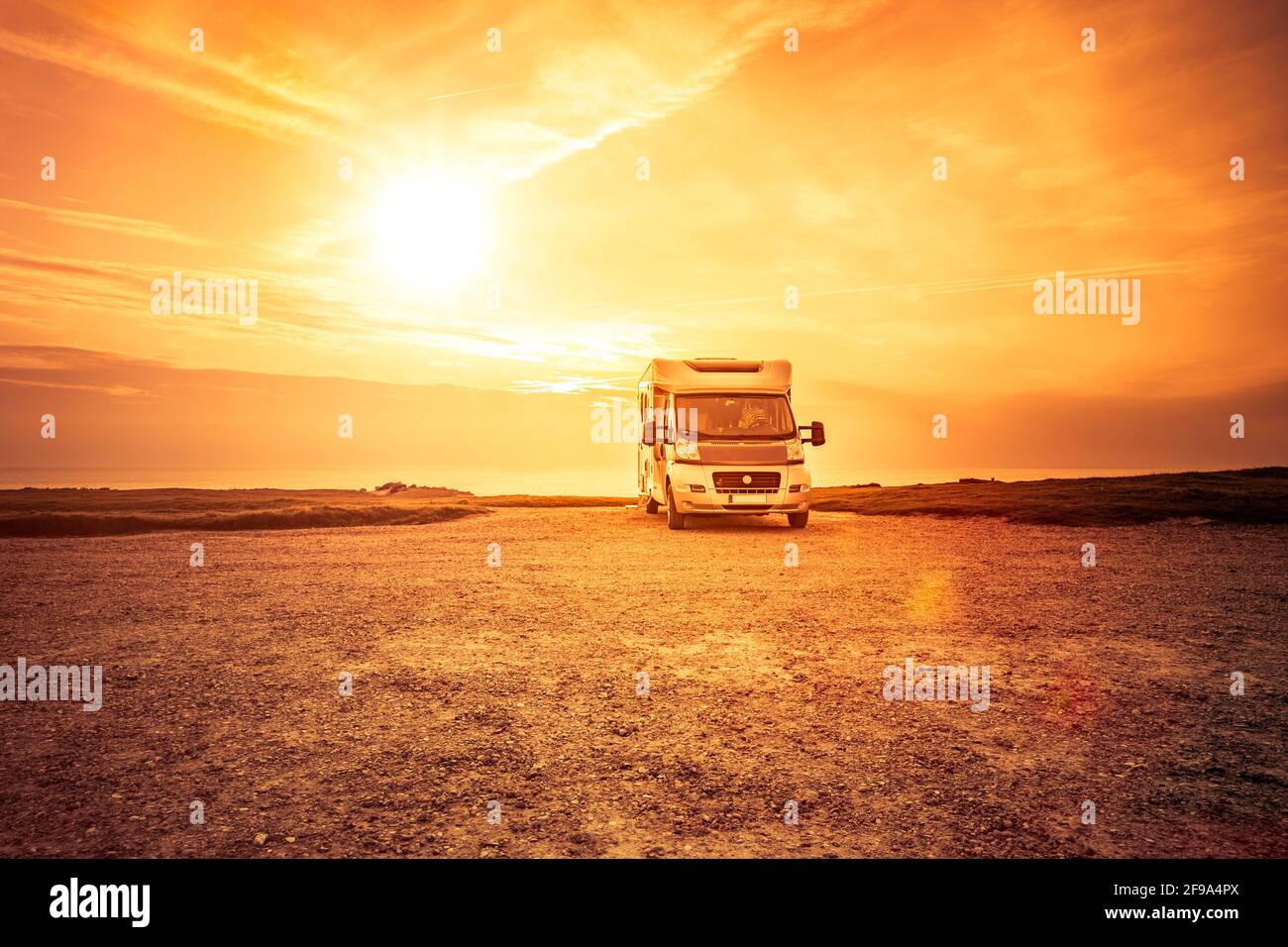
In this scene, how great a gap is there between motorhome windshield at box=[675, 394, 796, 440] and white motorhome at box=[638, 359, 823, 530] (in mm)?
22

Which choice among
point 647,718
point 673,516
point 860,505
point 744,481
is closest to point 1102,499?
point 860,505

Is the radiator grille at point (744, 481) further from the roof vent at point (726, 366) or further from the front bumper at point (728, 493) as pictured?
the roof vent at point (726, 366)

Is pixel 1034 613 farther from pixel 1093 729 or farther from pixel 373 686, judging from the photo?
pixel 373 686

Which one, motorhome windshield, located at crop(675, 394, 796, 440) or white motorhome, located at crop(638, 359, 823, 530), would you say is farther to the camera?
motorhome windshield, located at crop(675, 394, 796, 440)

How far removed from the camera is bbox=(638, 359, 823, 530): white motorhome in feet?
54.9

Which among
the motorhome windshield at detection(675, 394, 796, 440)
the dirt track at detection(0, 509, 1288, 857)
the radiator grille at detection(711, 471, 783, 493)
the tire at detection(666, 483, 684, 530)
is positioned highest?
the motorhome windshield at detection(675, 394, 796, 440)

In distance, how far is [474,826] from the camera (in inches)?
140

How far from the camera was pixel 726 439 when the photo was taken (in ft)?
55.5

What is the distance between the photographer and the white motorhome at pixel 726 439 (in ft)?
54.9

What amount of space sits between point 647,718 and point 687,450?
39.5 ft

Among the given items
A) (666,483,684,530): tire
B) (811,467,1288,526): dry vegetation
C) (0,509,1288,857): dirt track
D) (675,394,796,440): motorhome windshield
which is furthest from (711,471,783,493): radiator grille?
(811,467,1288,526): dry vegetation

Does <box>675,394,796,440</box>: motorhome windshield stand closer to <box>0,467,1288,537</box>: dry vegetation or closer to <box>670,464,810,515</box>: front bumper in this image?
<box>670,464,810,515</box>: front bumper

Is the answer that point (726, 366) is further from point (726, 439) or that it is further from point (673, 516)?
point (673, 516)

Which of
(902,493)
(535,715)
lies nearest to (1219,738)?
(535,715)
